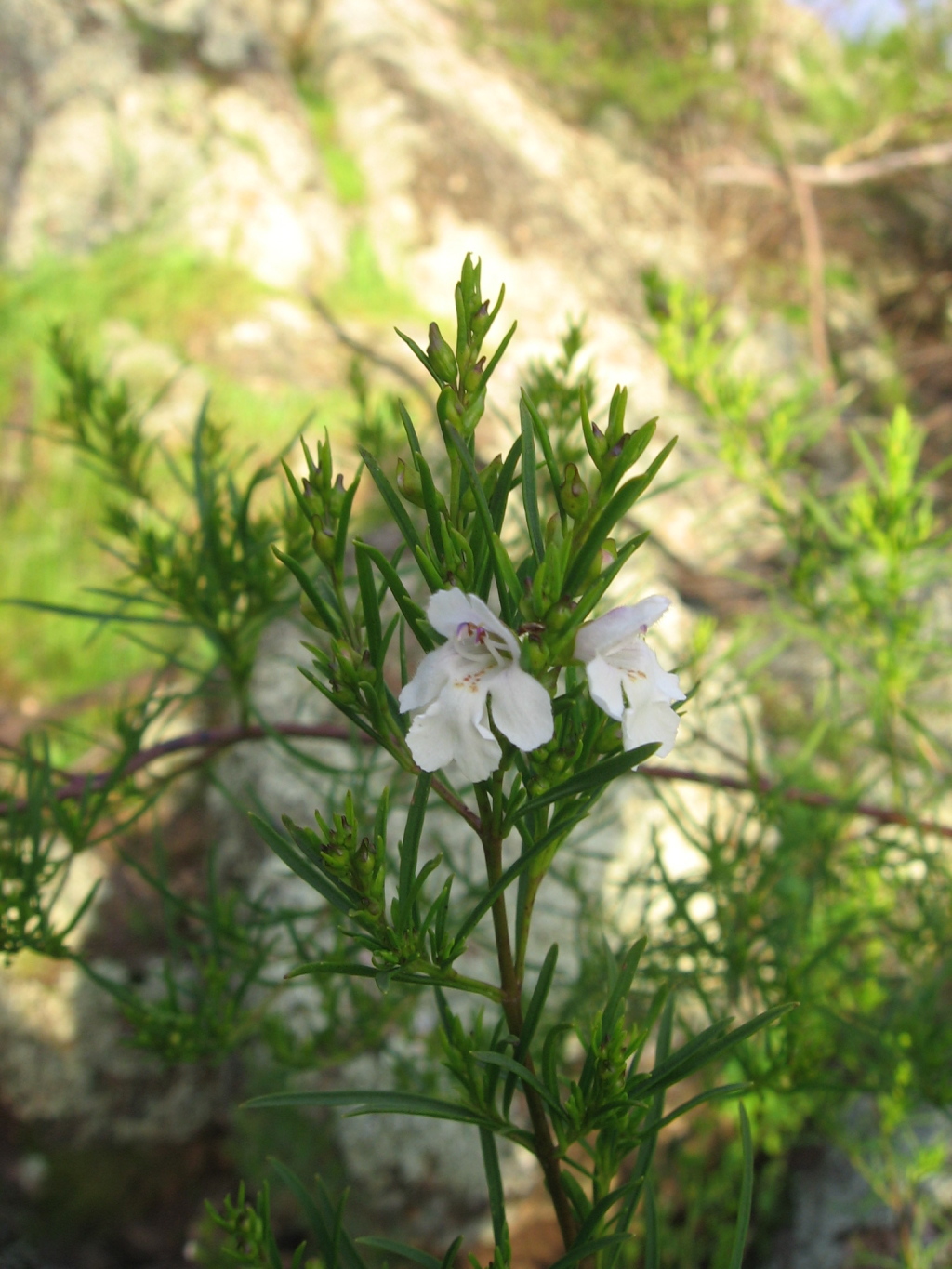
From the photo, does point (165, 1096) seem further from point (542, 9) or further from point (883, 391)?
point (542, 9)

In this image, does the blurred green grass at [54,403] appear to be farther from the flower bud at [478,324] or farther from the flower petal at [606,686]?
the flower petal at [606,686]

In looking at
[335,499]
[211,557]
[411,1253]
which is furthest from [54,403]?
[411,1253]

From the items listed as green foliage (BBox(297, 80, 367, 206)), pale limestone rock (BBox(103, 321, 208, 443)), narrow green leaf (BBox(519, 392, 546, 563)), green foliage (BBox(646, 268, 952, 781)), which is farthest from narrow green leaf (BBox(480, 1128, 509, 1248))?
green foliage (BBox(297, 80, 367, 206))

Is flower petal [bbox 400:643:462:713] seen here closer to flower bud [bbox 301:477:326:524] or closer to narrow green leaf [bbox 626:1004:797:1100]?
flower bud [bbox 301:477:326:524]

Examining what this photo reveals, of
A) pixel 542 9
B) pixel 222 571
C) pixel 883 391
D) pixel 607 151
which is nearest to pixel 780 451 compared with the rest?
pixel 222 571

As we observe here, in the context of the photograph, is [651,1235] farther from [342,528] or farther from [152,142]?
[152,142]

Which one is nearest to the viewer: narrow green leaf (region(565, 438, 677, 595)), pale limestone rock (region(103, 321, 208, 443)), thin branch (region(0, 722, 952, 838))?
narrow green leaf (region(565, 438, 677, 595))
